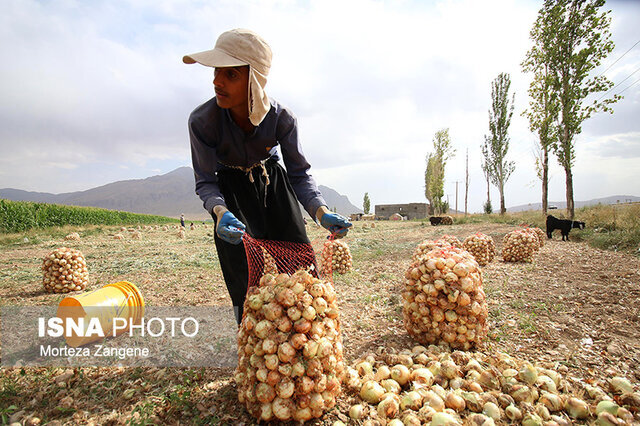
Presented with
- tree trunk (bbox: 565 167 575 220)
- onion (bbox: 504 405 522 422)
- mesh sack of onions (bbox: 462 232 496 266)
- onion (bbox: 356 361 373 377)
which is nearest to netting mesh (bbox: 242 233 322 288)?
onion (bbox: 356 361 373 377)

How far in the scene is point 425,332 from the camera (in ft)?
8.78

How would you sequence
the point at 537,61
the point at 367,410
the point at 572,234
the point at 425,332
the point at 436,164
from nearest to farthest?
1. the point at 367,410
2. the point at 425,332
3. the point at 572,234
4. the point at 537,61
5. the point at 436,164

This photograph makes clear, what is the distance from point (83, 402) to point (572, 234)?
13008 millimetres

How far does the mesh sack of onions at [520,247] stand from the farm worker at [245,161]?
18.8 ft

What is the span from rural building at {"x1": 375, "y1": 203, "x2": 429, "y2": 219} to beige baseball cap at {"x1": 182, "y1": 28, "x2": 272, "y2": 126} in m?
40.5

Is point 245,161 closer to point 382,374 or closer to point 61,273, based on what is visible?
point 382,374

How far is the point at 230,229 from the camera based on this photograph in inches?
69.8

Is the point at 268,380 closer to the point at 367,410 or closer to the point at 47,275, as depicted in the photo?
the point at 367,410

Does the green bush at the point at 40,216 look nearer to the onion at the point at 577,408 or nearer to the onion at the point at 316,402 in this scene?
the onion at the point at 316,402

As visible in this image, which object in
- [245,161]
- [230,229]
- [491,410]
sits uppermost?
[245,161]

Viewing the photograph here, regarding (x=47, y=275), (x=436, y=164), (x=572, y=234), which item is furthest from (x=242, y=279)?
(x=436, y=164)

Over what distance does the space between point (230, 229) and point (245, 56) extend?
1.07m

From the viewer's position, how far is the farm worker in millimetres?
1864

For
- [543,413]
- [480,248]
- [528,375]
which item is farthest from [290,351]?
[480,248]
